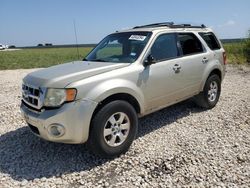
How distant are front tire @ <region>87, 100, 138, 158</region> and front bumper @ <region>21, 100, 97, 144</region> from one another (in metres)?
0.13

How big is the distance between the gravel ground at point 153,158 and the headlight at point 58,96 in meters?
0.94

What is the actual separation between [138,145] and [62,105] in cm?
151

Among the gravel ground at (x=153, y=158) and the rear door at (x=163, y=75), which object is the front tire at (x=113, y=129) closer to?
the gravel ground at (x=153, y=158)

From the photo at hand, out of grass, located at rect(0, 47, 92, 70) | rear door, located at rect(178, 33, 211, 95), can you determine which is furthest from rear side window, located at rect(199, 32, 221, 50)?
grass, located at rect(0, 47, 92, 70)

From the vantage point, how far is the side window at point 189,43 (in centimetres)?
536

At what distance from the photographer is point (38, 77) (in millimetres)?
3969

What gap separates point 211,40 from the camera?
635 centimetres

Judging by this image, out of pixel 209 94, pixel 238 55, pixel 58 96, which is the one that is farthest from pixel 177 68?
pixel 238 55

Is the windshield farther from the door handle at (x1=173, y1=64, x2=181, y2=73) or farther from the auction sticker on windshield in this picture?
the door handle at (x1=173, y1=64, x2=181, y2=73)

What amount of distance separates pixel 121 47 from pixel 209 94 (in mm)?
2488

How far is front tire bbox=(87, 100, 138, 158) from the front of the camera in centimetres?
371

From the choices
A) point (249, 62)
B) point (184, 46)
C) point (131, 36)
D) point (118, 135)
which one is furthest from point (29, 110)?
point (249, 62)

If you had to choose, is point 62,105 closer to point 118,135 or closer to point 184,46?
point 118,135

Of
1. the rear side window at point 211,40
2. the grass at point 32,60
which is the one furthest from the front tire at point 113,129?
the grass at point 32,60
